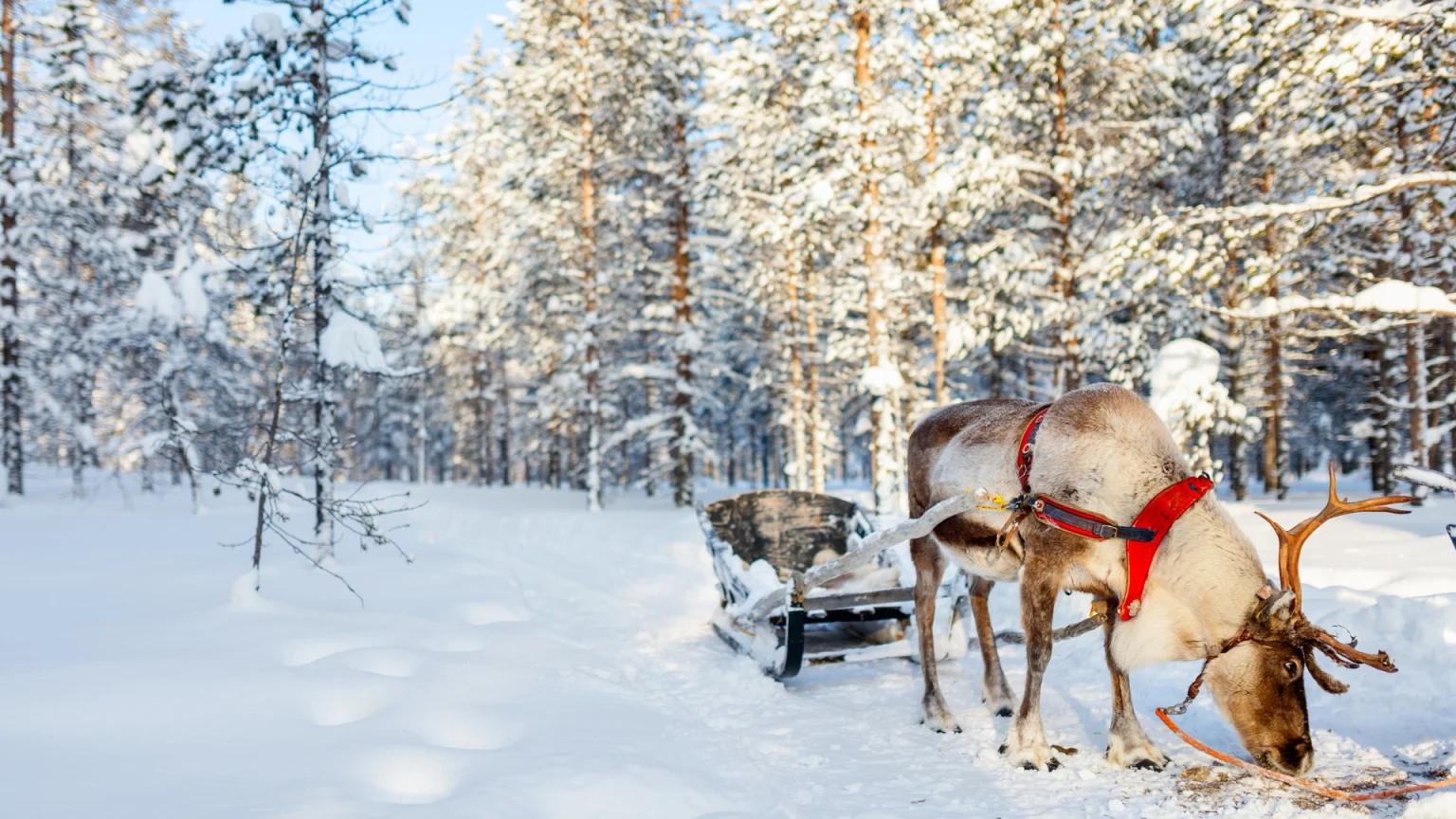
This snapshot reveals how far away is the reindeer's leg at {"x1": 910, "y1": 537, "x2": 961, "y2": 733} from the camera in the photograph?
522cm

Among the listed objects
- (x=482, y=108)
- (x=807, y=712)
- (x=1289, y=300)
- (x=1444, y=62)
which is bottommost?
(x=807, y=712)

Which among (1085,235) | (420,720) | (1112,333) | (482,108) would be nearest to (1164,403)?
(1112,333)

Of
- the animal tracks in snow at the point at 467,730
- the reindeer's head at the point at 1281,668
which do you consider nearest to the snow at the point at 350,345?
the animal tracks in snow at the point at 467,730

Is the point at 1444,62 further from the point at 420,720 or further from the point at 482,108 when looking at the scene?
the point at 482,108

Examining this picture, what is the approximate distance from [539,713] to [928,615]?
9.09 ft

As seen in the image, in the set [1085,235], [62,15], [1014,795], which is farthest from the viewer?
[62,15]

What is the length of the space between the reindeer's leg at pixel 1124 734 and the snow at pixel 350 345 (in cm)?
857

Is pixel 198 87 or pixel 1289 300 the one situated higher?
pixel 198 87

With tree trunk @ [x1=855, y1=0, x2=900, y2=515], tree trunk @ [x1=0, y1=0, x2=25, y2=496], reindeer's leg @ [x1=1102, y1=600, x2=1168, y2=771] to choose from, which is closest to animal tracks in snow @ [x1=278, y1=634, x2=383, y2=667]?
reindeer's leg @ [x1=1102, y1=600, x2=1168, y2=771]

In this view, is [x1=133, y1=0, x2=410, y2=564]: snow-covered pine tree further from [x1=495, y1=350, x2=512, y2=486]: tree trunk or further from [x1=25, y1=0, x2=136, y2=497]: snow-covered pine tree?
[x1=495, y1=350, x2=512, y2=486]: tree trunk

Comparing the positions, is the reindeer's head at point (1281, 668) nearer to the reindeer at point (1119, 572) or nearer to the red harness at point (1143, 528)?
the reindeer at point (1119, 572)

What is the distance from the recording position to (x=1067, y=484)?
4363 mm

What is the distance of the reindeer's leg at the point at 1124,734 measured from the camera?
4.24 m

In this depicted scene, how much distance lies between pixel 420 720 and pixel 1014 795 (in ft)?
10.1
